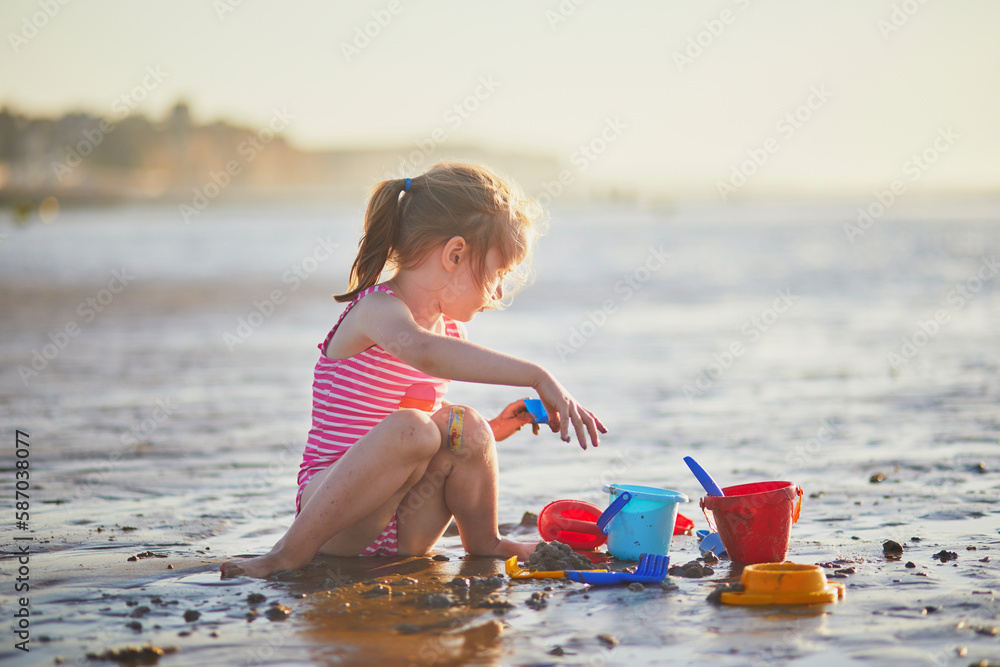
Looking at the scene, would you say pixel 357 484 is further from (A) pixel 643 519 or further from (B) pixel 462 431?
(A) pixel 643 519

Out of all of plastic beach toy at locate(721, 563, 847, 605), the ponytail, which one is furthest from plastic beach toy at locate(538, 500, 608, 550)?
the ponytail

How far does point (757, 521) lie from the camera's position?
3.33 metres

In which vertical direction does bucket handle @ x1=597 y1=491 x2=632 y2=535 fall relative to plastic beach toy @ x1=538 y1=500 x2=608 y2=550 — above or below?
above

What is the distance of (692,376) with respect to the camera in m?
8.05

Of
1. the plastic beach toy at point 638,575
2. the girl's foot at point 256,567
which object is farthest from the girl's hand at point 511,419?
the girl's foot at point 256,567

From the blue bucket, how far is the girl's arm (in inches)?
16.3

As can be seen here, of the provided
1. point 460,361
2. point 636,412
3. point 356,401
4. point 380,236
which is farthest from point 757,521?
point 636,412

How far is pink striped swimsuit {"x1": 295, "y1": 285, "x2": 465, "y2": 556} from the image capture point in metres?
3.51

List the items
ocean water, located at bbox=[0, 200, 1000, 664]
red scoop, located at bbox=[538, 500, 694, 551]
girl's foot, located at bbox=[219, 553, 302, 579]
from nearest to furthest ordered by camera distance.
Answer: girl's foot, located at bbox=[219, 553, 302, 579], ocean water, located at bbox=[0, 200, 1000, 664], red scoop, located at bbox=[538, 500, 694, 551]

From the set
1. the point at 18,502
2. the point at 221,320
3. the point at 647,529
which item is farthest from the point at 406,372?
the point at 221,320

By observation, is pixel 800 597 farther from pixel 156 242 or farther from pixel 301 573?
pixel 156 242

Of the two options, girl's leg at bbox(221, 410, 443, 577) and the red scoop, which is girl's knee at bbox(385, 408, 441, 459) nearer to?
girl's leg at bbox(221, 410, 443, 577)

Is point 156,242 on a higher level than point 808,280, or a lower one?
higher

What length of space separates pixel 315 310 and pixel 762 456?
32.4 feet
